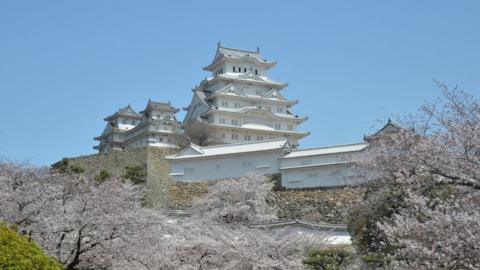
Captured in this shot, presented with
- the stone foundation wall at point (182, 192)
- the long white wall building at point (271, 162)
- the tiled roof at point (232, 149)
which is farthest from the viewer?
the tiled roof at point (232, 149)

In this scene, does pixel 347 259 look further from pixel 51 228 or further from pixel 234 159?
pixel 234 159

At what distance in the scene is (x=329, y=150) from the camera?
3400 centimetres

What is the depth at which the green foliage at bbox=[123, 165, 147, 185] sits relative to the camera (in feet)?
122

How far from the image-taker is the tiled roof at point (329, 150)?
1306 inches

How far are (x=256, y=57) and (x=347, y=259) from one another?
3873 cm

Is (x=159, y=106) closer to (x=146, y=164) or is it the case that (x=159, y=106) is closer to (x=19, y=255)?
(x=146, y=164)

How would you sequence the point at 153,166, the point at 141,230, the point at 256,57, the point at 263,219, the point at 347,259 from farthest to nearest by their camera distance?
the point at 256,57 < the point at 153,166 < the point at 263,219 < the point at 347,259 < the point at 141,230

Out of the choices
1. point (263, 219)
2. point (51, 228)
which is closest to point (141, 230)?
point (51, 228)

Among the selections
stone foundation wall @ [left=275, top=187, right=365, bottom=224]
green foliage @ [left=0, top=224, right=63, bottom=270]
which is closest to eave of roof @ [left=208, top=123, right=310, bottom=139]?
stone foundation wall @ [left=275, top=187, right=365, bottom=224]

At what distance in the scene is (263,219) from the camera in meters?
27.6

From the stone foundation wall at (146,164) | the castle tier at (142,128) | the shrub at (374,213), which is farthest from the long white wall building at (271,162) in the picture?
the shrub at (374,213)

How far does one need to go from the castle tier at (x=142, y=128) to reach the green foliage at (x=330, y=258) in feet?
107

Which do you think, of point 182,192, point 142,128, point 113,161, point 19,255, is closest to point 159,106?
point 142,128

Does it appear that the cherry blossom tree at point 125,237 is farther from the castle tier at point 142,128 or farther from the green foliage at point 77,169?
the castle tier at point 142,128
